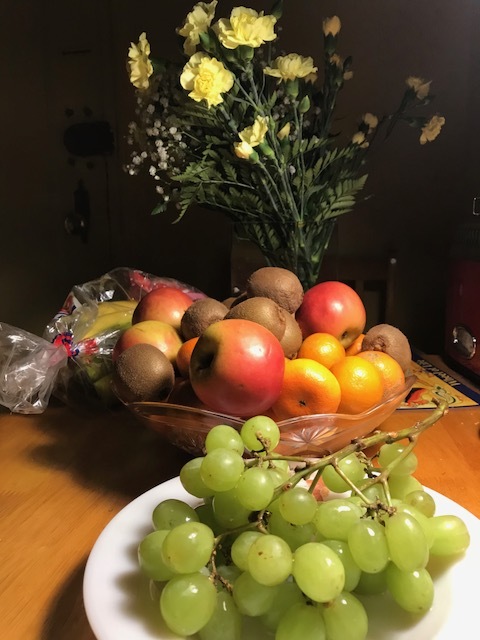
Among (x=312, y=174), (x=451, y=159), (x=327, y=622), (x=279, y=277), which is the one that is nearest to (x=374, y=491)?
(x=327, y=622)

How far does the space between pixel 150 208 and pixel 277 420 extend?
0.74 m

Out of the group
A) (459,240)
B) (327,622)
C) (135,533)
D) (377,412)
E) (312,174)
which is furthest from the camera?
(459,240)

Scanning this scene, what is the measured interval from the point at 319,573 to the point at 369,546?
0.13ft

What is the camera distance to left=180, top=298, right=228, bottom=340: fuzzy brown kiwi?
0.67 m

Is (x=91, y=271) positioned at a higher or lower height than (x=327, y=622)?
lower

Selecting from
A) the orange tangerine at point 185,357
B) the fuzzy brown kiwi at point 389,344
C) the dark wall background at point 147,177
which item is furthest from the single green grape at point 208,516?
the dark wall background at point 147,177

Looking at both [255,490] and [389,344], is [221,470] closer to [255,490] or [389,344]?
[255,490]

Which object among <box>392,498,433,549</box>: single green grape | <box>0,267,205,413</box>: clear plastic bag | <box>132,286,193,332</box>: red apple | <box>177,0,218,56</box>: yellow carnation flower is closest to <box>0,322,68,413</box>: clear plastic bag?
<box>0,267,205,413</box>: clear plastic bag

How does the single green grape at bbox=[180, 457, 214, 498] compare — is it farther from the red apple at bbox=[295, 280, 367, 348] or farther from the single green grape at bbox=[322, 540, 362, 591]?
the red apple at bbox=[295, 280, 367, 348]

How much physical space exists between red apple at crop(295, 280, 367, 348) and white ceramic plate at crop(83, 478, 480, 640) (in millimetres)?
298

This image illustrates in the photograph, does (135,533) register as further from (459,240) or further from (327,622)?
(459,240)

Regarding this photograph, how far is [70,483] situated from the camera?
2.10 feet

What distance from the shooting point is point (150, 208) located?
1.22 meters

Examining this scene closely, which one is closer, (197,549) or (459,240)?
(197,549)
